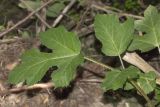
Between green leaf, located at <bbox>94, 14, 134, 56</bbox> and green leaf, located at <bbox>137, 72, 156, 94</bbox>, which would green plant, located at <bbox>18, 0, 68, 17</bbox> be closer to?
green leaf, located at <bbox>94, 14, 134, 56</bbox>

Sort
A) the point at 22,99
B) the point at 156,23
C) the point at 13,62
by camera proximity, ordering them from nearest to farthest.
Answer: the point at 156,23
the point at 22,99
the point at 13,62

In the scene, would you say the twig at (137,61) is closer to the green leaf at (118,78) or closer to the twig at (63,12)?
the green leaf at (118,78)

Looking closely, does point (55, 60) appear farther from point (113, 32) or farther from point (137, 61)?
point (137, 61)

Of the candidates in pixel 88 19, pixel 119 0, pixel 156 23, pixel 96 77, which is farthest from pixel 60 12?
pixel 156 23

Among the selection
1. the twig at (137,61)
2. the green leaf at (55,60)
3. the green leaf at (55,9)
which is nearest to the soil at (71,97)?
the twig at (137,61)

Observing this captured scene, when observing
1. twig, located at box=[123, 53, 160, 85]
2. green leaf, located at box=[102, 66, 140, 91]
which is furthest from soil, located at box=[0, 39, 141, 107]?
green leaf, located at box=[102, 66, 140, 91]

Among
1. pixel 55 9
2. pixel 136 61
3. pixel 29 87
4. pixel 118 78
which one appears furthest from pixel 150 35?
pixel 55 9

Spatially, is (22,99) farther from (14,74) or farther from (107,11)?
(107,11)
